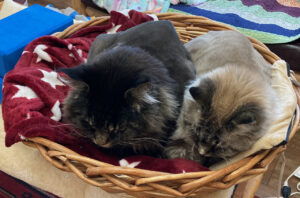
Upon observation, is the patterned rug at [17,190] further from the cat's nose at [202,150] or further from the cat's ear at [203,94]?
the cat's ear at [203,94]

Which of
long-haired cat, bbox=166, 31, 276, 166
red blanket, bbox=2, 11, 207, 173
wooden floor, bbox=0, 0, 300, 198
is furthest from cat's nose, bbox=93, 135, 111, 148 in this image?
wooden floor, bbox=0, 0, 300, 198

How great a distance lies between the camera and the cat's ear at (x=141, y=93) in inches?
35.9

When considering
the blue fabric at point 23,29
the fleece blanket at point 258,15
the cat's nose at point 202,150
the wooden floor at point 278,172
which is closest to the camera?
the cat's nose at point 202,150

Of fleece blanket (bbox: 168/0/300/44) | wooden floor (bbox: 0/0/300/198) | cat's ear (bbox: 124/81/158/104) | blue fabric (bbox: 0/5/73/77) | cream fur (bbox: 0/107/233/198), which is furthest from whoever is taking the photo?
fleece blanket (bbox: 168/0/300/44)

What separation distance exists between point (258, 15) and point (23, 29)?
199 cm

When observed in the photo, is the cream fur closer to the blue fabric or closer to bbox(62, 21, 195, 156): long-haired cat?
bbox(62, 21, 195, 156): long-haired cat

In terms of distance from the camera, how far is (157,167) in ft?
3.49

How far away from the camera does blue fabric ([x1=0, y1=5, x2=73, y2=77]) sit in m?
1.59

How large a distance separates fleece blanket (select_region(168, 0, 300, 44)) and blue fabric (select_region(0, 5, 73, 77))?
123 centimetres

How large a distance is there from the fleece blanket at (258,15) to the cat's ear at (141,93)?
Answer: 1.67 m

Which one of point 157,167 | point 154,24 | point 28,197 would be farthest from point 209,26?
point 28,197

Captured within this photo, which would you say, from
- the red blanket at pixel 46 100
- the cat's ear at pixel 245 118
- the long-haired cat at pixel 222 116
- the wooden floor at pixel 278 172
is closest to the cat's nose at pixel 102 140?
the red blanket at pixel 46 100

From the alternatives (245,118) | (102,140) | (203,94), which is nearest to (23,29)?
(102,140)

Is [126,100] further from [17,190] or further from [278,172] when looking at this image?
[278,172]
